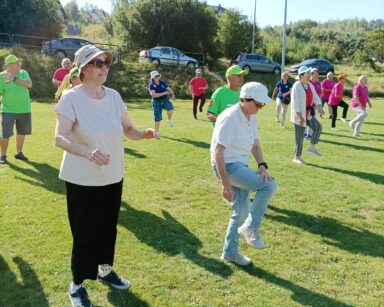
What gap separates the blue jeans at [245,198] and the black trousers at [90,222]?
3.73ft

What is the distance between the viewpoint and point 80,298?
347 centimetres

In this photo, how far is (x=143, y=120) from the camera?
50.0ft

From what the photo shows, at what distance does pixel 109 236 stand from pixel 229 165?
4.21 feet

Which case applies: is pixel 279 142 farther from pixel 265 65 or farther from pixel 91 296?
pixel 265 65

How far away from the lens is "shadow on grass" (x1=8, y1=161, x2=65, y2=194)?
679cm

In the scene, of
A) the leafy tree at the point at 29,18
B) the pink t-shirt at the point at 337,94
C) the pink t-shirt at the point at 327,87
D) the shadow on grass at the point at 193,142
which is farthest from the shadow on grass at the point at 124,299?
the leafy tree at the point at 29,18

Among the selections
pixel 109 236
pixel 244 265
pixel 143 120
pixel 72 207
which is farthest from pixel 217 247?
pixel 143 120

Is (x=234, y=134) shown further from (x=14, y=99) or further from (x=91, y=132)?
(x=14, y=99)

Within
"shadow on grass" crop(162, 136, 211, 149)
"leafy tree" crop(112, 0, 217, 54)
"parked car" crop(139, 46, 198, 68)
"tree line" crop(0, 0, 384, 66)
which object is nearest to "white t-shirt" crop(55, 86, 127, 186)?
"shadow on grass" crop(162, 136, 211, 149)

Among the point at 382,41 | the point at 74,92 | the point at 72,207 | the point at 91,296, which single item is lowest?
the point at 91,296

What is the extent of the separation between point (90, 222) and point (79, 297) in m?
0.66

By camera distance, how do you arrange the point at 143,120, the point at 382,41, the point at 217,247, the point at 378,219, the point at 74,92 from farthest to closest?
the point at 382,41 < the point at 143,120 < the point at 378,219 < the point at 217,247 < the point at 74,92

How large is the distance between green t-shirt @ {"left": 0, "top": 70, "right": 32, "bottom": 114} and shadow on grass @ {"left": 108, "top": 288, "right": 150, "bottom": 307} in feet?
16.9

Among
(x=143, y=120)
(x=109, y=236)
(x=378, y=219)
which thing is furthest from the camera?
(x=143, y=120)
